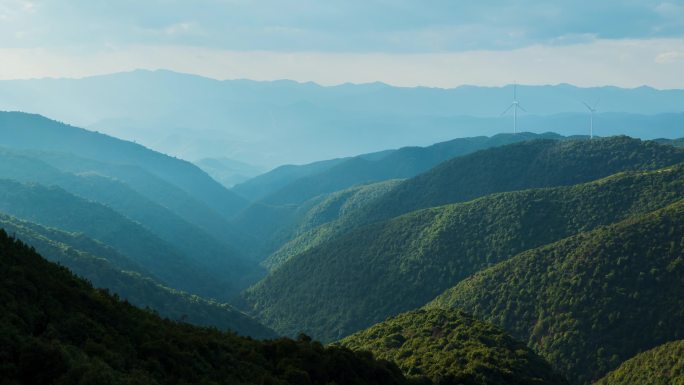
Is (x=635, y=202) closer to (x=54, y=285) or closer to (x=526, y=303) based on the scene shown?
(x=526, y=303)

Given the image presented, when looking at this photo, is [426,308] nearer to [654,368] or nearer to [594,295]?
[594,295]

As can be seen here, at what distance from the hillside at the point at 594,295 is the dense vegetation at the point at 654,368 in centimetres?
485

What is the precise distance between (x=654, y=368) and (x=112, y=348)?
269 ft

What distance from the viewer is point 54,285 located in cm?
4019

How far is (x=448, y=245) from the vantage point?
176500 mm

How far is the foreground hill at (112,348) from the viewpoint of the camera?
1146 inches

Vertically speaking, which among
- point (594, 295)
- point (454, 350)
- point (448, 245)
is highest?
point (454, 350)

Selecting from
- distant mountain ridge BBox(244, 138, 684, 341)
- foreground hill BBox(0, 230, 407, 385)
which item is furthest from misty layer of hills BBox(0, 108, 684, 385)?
distant mountain ridge BBox(244, 138, 684, 341)

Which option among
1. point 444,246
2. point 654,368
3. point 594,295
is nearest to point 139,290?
point 444,246

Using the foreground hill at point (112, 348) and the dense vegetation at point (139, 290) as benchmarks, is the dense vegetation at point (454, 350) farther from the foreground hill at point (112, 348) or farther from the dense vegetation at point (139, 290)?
the dense vegetation at point (139, 290)

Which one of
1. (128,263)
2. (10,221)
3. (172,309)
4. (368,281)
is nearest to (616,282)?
(368,281)

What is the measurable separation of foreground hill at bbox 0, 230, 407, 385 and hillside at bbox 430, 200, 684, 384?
65963mm

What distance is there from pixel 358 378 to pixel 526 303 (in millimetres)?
81250

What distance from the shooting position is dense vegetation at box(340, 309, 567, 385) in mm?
67062
